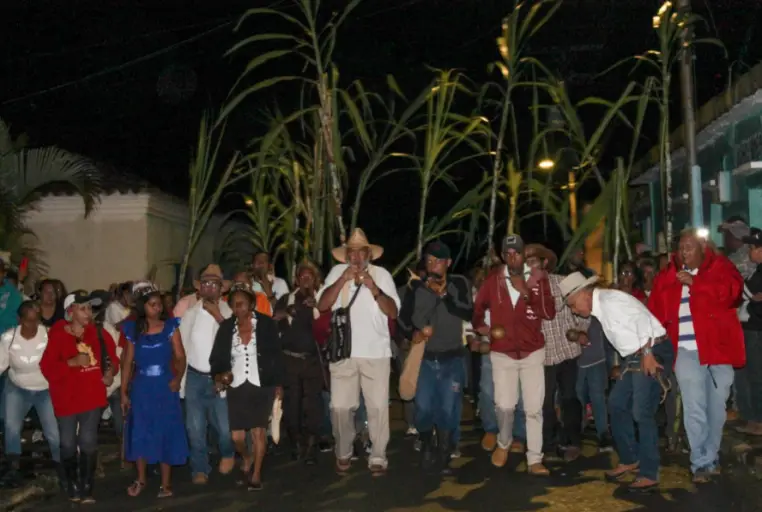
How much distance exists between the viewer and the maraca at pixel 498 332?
1055 centimetres

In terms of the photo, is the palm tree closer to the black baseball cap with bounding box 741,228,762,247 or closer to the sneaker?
the sneaker

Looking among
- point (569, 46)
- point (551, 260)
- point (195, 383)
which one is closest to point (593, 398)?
point (551, 260)

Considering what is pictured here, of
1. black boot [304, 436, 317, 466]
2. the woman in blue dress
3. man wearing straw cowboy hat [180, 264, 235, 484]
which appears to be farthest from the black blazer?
black boot [304, 436, 317, 466]

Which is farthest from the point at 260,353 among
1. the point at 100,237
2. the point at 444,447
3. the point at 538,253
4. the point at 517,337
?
the point at 100,237

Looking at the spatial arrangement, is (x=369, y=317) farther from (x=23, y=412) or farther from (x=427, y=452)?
(x=23, y=412)

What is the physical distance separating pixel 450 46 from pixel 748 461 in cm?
2172

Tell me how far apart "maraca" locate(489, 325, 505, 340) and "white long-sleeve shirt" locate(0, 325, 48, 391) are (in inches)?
149

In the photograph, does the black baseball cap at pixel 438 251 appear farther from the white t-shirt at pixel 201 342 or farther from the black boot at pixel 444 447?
the white t-shirt at pixel 201 342

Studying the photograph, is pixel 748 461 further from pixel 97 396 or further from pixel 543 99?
pixel 543 99

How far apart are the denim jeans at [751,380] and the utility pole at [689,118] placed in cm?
126

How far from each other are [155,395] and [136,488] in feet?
2.51

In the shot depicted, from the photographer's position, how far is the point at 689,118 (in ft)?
41.9

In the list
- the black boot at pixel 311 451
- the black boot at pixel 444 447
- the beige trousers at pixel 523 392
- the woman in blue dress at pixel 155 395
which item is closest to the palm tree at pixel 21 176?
the black boot at pixel 311 451

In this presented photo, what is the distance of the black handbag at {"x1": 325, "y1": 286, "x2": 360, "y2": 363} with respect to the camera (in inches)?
426
